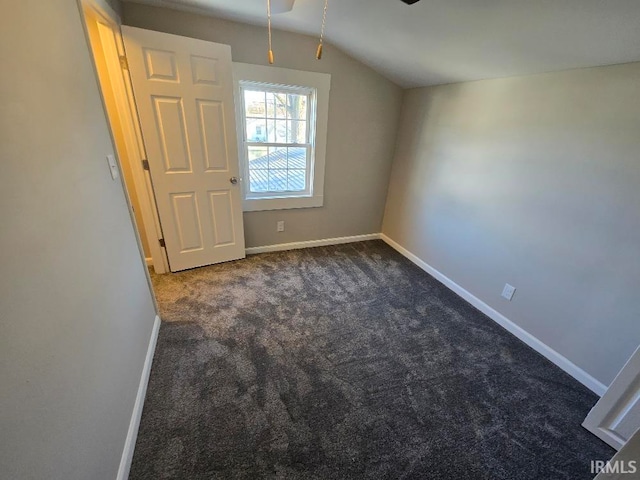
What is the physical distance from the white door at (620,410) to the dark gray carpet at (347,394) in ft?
0.24

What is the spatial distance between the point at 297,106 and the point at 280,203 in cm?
101

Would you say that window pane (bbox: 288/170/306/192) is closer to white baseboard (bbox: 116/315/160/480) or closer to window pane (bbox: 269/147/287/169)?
window pane (bbox: 269/147/287/169)

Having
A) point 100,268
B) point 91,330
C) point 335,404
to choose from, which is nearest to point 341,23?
point 100,268

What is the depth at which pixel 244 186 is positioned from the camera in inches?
108

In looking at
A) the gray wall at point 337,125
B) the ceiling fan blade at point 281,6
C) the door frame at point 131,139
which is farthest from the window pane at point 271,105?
the door frame at point 131,139

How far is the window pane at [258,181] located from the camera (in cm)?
280

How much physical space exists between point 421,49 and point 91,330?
2576mm

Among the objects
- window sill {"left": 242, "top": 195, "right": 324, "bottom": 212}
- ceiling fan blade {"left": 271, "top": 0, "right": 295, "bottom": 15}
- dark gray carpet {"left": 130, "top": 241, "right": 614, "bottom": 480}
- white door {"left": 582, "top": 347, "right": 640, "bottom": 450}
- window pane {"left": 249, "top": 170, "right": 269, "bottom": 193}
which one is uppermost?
ceiling fan blade {"left": 271, "top": 0, "right": 295, "bottom": 15}

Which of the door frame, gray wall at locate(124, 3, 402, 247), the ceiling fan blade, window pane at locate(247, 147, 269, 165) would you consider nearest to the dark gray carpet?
the door frame

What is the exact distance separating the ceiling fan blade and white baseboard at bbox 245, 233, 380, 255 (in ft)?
6.95

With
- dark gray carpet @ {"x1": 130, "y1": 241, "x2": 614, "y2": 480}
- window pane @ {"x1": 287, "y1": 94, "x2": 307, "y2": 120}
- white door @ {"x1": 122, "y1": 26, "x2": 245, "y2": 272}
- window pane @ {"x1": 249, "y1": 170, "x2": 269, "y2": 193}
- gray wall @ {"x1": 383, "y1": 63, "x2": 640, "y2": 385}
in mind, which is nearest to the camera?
dark gray carpet @ {"x1": 130, "y1": 241, "x2": 614, "y2": 480}

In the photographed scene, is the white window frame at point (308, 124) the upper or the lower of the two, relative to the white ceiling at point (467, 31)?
lower

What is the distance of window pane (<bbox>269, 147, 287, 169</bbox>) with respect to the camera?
2790 millimetres

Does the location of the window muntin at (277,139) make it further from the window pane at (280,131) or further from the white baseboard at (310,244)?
the white baseboard at (310,244)
